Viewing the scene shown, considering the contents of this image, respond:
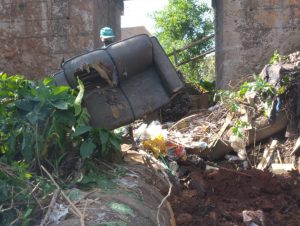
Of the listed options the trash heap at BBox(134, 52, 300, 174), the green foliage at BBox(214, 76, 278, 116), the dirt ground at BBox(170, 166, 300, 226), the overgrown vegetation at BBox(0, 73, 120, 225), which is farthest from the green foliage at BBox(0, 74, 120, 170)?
the green foliage at BBox(214, 76, 278, 116)

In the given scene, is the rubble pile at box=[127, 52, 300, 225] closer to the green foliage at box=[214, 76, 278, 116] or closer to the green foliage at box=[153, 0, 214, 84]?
the green foliage at box=[214, 76, 278, 116]

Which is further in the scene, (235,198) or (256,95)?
(256,95)

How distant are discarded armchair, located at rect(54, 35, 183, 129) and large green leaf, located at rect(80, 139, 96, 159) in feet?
1.85

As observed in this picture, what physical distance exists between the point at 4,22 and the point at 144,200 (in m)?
4.78

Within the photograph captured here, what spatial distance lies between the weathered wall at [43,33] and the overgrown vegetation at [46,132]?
11.3 ft

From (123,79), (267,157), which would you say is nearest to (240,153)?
(267,157)

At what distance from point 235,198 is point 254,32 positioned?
313cm

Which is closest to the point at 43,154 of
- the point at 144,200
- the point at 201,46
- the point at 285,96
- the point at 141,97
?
the point at 144,200

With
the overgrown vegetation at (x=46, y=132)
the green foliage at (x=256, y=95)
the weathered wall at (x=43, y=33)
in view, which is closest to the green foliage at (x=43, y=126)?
the overgrown vegetation at (x=46, y=132)

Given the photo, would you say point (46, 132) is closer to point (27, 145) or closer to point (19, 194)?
point (27, 145)

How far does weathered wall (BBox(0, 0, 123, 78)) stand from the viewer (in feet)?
22.1

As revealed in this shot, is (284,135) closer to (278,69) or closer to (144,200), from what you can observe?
(278,69)

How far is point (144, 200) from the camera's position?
115 inches

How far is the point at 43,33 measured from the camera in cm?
683
